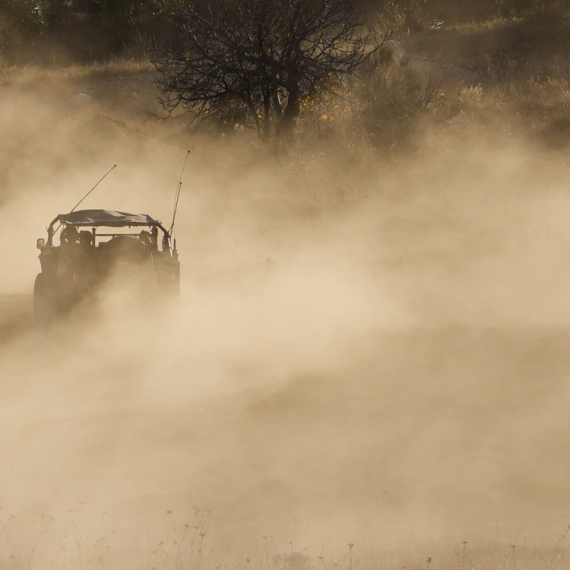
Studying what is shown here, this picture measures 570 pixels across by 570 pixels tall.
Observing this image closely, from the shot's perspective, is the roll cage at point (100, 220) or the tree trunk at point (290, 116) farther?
the tree trunk at point (290, 116)

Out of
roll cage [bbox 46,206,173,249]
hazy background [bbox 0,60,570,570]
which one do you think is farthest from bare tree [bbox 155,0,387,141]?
roll cage [bbox 46,206,173,249]

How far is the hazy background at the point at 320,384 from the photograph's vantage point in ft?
22.7

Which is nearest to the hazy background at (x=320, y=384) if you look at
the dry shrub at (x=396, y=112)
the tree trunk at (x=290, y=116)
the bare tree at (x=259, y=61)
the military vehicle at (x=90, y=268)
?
the military vehicle at (x=90, y=268)

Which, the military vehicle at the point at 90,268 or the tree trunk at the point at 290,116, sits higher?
the tree trunk at the point at 290,116

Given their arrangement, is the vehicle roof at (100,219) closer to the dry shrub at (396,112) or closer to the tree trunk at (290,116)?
the dry shrub at (396,112)

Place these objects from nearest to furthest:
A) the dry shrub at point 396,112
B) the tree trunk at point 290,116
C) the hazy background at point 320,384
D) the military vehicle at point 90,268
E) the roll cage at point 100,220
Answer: the hazy background at point 320,384, the military vehicle at point 90,268, the roll cage at point 100,220, the dry shrub at point 396,112, the tree trunk at point 290,116

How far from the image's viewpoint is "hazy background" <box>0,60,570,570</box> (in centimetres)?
692

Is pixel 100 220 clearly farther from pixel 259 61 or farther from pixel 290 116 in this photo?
pixel 290 116

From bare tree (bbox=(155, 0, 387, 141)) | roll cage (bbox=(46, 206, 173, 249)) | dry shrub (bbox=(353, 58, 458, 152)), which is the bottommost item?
roll cage (bbox=(46, 206, 173, 249))

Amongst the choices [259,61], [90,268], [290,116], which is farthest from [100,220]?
[290,116]

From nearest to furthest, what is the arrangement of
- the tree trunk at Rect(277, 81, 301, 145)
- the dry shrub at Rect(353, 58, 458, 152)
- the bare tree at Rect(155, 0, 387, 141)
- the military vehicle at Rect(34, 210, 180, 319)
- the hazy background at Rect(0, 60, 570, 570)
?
1. the hazy background at Rect(0, 60, 570, 570)
2. the military vehicle at Rect(34, 210, 180, 319)
3. the dry shrub at Rect(353, 58, 458, 152)
4. the bare tree at Rect(155, 0, 387, 141)
5. the tree trunk at Rect(277, 81, 301, 145)

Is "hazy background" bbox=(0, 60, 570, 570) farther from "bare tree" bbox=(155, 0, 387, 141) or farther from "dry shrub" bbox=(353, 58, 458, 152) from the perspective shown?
"bare tree" bbox=(155, 0, 387, 141)

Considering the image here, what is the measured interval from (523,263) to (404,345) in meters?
3.98

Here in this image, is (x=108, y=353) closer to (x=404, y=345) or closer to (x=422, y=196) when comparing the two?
(x=404, y=345)
